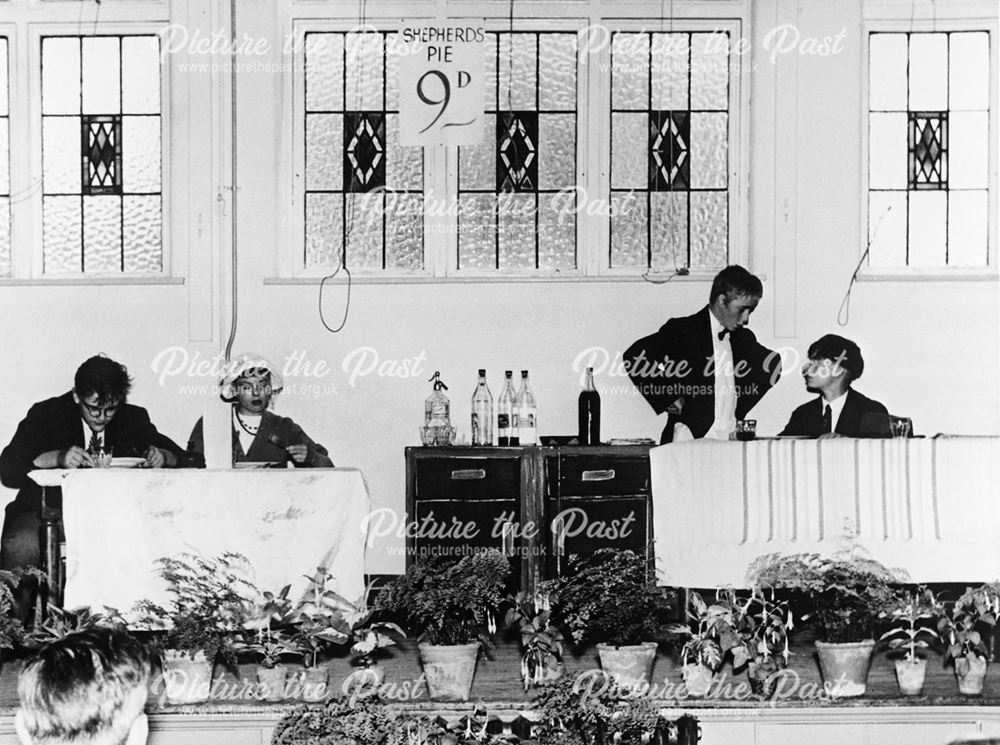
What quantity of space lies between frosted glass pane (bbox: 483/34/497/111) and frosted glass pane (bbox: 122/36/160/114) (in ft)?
4.98

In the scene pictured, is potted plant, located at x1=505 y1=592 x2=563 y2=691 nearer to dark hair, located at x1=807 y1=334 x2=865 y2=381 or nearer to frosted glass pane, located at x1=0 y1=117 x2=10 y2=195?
dark hair, located at x1=807 y1=334 x2=865 y2=381

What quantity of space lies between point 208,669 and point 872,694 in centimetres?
214

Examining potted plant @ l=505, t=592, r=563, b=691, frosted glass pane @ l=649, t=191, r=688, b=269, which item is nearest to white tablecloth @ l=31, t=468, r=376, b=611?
potted plant @ l=505, t=592, r=563, b=691

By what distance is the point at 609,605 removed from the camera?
14.7ft

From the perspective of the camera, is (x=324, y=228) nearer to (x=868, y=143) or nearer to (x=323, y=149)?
(x=323, y=149)

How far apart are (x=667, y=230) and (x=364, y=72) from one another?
5.23 ft

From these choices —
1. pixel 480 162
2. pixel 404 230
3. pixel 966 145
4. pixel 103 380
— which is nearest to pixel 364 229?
pixel 404 230

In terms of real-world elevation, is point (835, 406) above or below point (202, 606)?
above

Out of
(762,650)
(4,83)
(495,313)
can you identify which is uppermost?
(4,83)

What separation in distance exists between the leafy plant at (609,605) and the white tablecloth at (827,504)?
811 mm

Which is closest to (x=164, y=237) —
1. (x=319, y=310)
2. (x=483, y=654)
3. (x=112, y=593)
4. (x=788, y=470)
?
(x=319, y=310)

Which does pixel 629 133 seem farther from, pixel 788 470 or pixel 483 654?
pixel 483 654

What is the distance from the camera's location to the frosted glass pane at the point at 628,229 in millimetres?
6457

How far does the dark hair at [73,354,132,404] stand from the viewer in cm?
627
